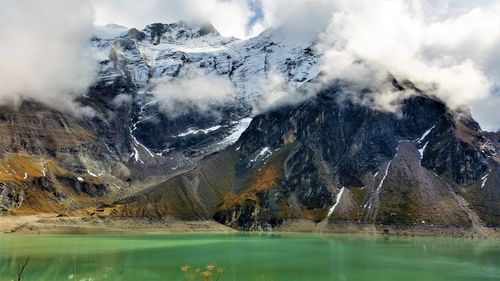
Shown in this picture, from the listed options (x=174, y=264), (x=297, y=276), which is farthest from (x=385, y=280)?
(x=174, y=264)

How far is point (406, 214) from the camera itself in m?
194

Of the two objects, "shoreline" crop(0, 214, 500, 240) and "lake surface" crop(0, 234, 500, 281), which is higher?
"shoreline" crop(0, 214, 500, 240)

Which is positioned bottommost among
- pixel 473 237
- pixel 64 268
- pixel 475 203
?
pixel 64 268

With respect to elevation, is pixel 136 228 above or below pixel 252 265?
above

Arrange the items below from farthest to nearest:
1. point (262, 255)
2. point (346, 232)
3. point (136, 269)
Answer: point (346, 232)
point (262, 255)
point (136, 269)

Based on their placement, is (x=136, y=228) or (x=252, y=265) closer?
(x=252, y=265)

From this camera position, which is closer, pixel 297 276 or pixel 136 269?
pixel 297 276

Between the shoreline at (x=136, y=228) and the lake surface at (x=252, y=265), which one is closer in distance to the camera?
the lake surface at (x=252, y=265)

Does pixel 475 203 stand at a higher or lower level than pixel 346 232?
higher

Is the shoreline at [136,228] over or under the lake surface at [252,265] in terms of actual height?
over

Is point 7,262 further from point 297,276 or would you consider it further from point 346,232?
point 346,232

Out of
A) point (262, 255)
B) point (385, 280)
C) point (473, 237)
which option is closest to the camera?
point (385, 280)

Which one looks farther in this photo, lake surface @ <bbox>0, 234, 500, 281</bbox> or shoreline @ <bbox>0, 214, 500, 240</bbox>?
shoreline @ <bbox>0, 214, 500, 240</bbox>

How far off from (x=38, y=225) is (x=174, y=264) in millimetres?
125910
